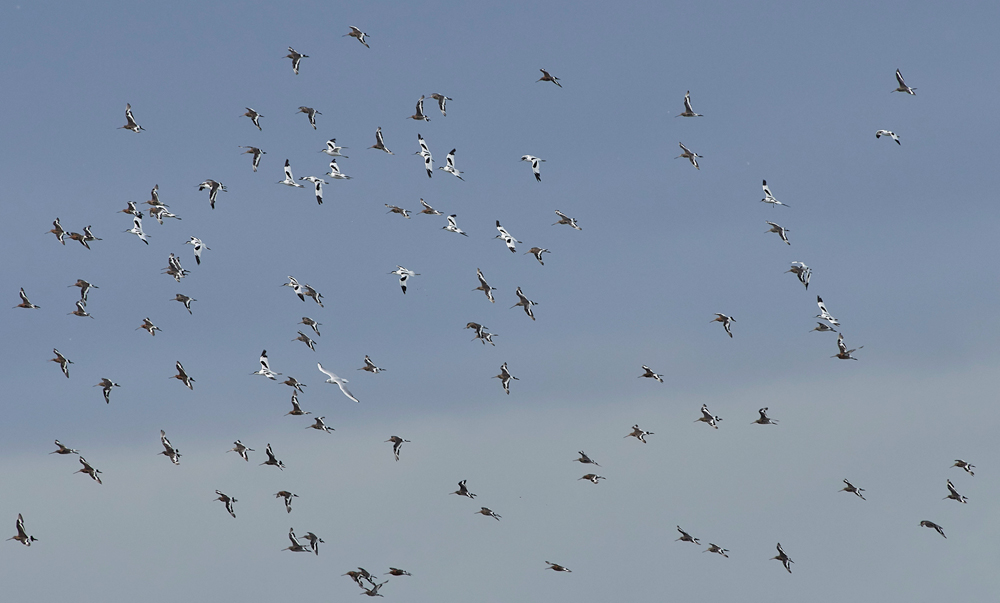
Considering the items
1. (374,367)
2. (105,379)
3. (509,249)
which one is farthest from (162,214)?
(509,249)

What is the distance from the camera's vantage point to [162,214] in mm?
76812

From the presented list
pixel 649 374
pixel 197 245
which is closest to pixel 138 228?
pixel 197 245

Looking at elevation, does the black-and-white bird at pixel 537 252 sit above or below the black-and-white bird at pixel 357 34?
below

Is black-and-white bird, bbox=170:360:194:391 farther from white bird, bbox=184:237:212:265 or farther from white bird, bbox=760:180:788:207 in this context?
white bird, bbox=760:180:788:207

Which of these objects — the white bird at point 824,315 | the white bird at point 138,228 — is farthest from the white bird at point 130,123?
the white bird at point 824,315

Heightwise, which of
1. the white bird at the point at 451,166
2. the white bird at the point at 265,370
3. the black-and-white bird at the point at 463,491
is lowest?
the black-and-white bird at the point at 463,491

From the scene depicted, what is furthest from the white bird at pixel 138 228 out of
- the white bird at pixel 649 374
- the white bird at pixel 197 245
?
the white bird at pixel 649 374

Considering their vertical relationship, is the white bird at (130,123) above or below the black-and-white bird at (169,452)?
above

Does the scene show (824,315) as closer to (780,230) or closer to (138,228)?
(780,230)

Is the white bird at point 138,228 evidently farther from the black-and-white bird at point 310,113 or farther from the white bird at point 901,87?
the white bird at point 901,87

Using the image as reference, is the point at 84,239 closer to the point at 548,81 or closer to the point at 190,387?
the point at 190,387

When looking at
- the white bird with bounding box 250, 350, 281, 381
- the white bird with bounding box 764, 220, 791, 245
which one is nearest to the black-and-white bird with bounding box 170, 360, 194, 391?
the white bird with bounding box 250, 350, 281, 381

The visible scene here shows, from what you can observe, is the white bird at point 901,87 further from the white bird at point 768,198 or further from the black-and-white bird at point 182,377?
the black-and-white bird at point 182,377

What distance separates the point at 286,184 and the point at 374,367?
13.6m
